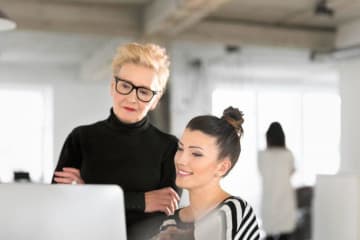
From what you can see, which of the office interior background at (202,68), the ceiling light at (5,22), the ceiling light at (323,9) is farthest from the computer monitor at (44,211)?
the ceiling light at (323,9)

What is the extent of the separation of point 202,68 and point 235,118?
297 inches

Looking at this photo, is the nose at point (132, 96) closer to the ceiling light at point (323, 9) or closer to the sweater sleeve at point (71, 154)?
the sweater sleeve at point (71, 154)

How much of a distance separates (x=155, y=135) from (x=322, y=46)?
565 cm

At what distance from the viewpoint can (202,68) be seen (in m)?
8.45

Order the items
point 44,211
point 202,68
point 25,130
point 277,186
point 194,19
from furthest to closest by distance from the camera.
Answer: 1. point 202,68
2. point 25,130
3. point 194,19
4. point 277,186
5. point 44,211

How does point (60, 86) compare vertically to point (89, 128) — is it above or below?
above

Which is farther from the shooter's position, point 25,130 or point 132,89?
point 25,130

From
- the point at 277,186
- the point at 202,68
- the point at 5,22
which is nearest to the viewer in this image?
the point at 277,186

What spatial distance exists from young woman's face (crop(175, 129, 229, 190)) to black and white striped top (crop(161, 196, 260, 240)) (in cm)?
5

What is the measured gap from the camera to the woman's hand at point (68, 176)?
107 cm

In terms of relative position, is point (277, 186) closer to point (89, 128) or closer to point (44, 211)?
point (89, 128)

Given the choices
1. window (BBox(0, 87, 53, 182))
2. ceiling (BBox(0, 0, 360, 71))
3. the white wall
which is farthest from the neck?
the white wall

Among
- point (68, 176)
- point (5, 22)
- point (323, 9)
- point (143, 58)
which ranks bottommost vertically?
point (68, 176)

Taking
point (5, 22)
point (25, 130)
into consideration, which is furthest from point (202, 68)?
point (5, 22)
